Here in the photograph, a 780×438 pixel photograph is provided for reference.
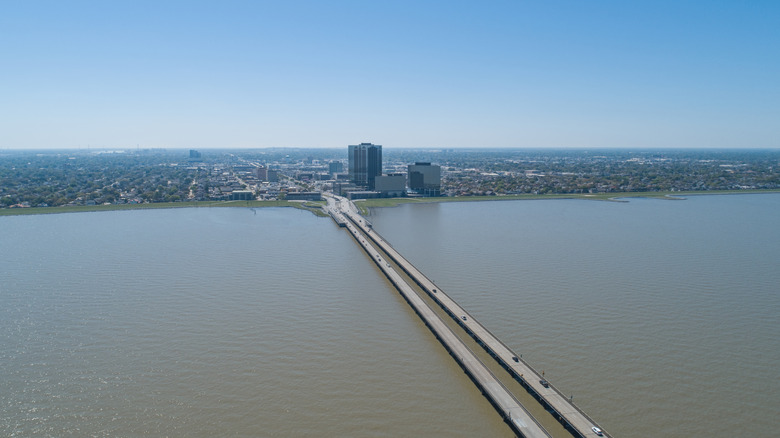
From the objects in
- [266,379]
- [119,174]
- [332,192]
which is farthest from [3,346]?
[119,174]

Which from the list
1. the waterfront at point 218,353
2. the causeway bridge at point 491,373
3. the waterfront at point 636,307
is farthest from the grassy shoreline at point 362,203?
the causeway bridge at point 491,373

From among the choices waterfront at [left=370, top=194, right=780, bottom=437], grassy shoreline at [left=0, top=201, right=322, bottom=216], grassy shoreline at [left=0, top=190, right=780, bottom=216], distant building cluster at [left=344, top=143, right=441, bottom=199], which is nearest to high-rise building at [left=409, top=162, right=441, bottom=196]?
distant building cluster at [left=344, top=143, right=441, bottom=199]

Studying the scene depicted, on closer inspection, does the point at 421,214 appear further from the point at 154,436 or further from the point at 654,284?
the point at 154,436

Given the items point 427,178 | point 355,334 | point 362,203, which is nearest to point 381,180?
point 427,178

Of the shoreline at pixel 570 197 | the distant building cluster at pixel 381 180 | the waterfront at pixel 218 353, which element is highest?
the distant building cluster at pixel 381 180

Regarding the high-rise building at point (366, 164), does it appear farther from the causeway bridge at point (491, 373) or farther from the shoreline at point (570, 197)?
the causeway bridge at point (491, 373)

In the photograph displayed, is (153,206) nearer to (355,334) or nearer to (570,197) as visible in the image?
(355,334)
